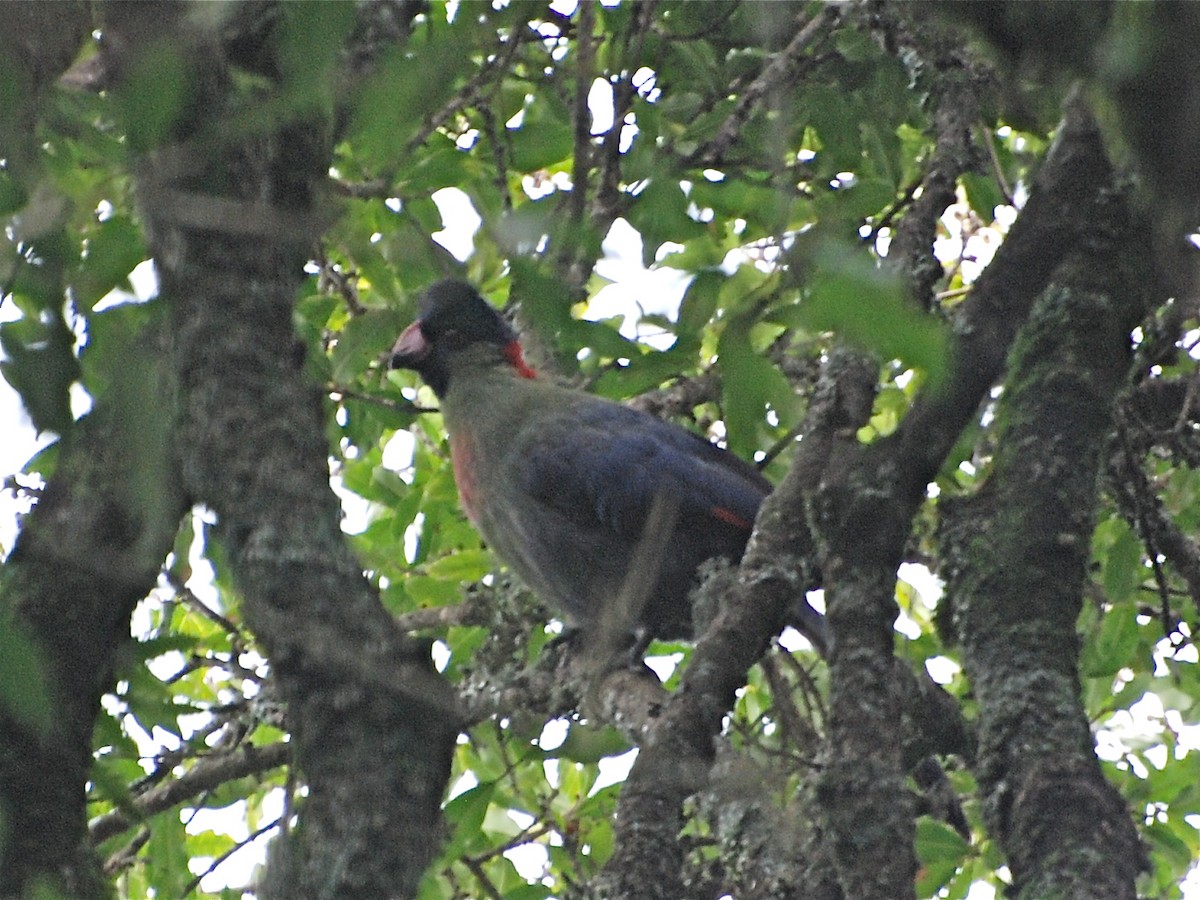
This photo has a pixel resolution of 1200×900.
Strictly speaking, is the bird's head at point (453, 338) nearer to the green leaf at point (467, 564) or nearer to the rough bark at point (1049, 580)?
the green leaf at point (467, 564)

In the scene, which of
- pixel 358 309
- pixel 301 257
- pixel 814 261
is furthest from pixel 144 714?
pixel 358 309

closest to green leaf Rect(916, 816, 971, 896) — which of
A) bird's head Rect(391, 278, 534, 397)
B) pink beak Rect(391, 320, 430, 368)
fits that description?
bird's head Rect(391, 278, 534, 397)

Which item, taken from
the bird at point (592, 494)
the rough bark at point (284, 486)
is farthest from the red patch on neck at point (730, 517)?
the rough bark at point (284, 486)

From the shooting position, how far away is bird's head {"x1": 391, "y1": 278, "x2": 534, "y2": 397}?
588 cm

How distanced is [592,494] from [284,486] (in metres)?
3.21

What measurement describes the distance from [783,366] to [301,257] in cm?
244

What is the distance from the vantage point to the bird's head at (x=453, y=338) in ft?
19.3

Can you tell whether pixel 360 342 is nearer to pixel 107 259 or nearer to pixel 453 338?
pixel 453 338

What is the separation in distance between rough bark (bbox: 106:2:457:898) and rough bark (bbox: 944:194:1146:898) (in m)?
1.02

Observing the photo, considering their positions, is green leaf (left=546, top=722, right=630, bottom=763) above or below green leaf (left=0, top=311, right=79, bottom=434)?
above

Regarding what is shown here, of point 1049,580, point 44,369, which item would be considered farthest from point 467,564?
point 44,369

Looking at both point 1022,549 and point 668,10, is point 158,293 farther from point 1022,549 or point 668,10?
point 668,10

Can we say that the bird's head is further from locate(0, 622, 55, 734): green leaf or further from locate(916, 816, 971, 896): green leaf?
locate(0, 622, 55, 734): green leaf

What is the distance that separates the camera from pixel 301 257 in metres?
2.22
